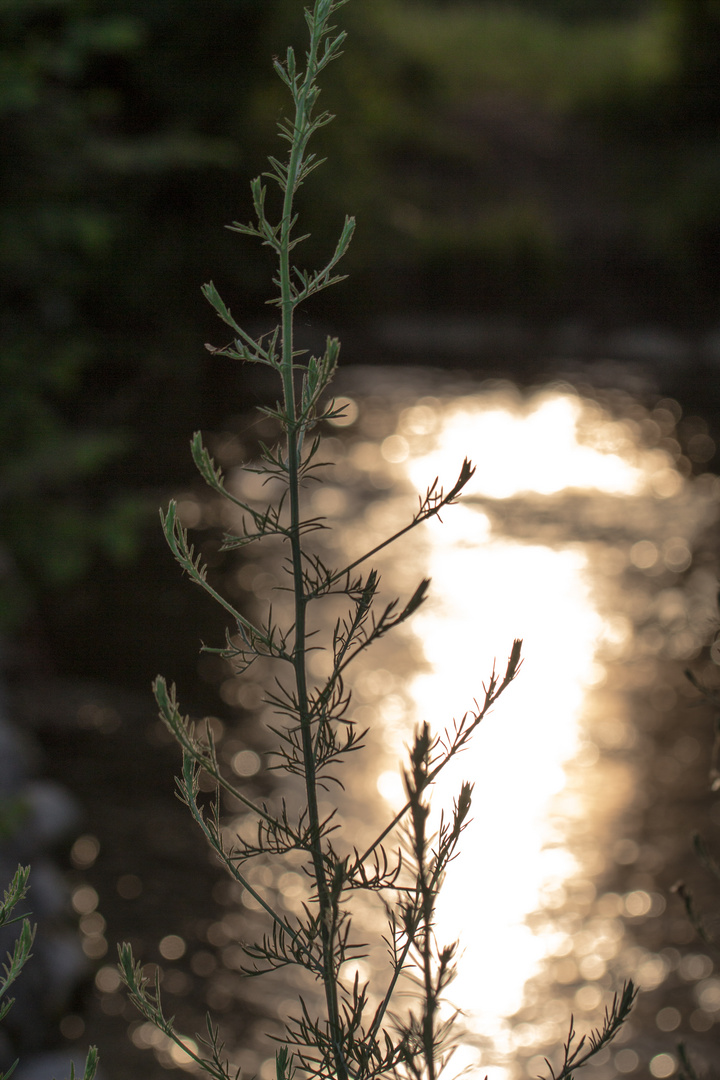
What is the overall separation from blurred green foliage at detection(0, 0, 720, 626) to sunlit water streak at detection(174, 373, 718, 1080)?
1944mm

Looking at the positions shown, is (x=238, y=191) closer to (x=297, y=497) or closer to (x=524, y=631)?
(x=524, y=631)

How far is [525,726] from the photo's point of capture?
7129mm

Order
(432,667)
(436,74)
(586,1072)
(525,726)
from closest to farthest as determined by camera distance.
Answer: (586,1072) → (525,726) → (432,667) → (436,74)

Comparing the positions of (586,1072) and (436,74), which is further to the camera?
(436,74)

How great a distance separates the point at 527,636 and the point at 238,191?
24.4 feet

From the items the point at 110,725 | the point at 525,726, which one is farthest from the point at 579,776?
the point at 110,725

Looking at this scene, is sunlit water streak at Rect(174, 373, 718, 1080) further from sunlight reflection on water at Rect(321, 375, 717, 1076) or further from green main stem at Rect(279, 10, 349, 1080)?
green main stem at Rect(279, 10, 349, 1080)

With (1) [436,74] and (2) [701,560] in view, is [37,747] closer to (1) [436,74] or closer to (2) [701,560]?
(2) [701,560]

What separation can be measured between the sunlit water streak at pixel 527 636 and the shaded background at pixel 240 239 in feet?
3.99

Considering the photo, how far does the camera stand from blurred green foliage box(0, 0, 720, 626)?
6.68 metres

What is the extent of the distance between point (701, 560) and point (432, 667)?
2.67 m

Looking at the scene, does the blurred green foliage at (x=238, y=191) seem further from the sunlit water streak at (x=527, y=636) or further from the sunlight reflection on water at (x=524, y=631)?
the sunlight reflection on water at (x=524, y=631)

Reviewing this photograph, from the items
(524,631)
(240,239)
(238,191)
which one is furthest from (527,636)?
(240,239)

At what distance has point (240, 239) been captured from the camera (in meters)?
14.4
